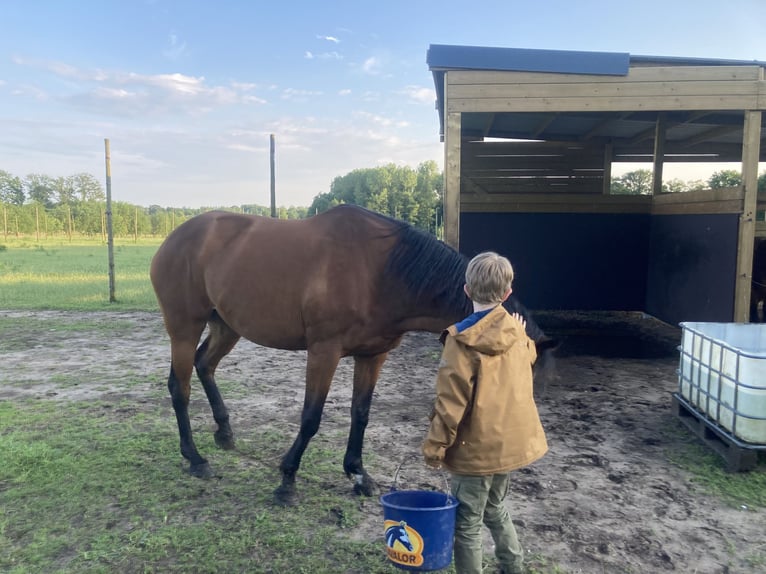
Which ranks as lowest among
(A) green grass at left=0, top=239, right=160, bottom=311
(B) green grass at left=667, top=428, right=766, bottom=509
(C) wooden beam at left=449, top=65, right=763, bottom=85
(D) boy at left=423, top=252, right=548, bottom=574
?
(B) green grass at left=667, top=428, right=766, bottom=509

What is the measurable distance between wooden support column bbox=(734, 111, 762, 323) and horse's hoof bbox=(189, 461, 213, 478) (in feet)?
17.4

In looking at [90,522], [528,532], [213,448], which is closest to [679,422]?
[528,532]

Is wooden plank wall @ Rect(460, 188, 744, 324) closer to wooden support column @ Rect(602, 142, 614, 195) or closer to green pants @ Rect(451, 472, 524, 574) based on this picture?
wooden support column @ Rect(602, 142, 614, 195)

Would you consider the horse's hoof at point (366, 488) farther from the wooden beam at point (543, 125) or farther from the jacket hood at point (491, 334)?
the wooden beam at point (543, 125)

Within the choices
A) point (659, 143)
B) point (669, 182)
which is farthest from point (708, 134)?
point (669, 182)

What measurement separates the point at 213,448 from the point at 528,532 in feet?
7.01

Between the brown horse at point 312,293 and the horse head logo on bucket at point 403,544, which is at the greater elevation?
the brown horse at point 312,293

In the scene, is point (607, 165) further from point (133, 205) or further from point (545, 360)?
point (133, 205)

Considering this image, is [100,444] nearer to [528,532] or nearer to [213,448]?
[213,448]

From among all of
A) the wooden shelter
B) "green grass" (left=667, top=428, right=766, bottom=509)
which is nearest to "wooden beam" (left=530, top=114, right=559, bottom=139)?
the wooden shelter

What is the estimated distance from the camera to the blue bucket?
1871 mm

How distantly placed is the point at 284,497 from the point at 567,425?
2321 mm

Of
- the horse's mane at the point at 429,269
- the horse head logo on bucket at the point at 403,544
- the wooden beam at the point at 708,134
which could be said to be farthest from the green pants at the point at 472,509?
the wooden beam at the point at 708,134

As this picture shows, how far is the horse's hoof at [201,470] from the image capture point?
3175 millimetres
